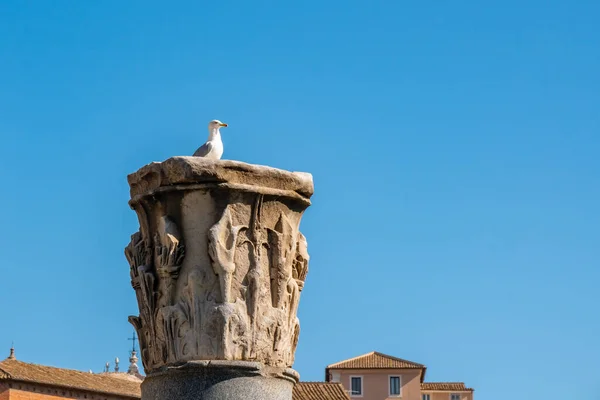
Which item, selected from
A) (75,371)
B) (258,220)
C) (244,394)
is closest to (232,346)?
(244,394)

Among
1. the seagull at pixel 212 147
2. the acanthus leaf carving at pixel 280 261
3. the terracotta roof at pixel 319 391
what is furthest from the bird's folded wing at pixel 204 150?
the terracotta roof at pixel 319 391

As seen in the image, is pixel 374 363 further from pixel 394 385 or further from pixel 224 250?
pixel 224 250

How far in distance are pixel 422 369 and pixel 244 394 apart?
185 ft

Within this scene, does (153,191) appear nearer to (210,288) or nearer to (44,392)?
(210,288)

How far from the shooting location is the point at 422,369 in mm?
62969

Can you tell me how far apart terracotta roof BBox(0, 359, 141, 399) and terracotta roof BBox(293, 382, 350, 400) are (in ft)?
22.1

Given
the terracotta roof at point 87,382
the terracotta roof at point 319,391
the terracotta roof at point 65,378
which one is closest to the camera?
the terracotta roof at point 65,378

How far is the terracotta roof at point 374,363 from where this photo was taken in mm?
62562

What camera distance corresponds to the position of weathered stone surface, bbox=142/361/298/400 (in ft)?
24.6

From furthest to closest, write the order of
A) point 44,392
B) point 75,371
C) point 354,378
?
point 354,378 → point 75,371 → point 44,392

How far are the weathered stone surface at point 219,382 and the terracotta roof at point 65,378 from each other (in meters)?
34.6

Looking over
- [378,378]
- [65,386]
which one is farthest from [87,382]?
[378,378]

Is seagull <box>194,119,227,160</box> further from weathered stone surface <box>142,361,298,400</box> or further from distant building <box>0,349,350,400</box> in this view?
distant building <box>0,349,350,400</box>

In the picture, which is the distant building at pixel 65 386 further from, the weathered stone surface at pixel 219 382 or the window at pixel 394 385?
the weathered stone surface at pixel 219 382
